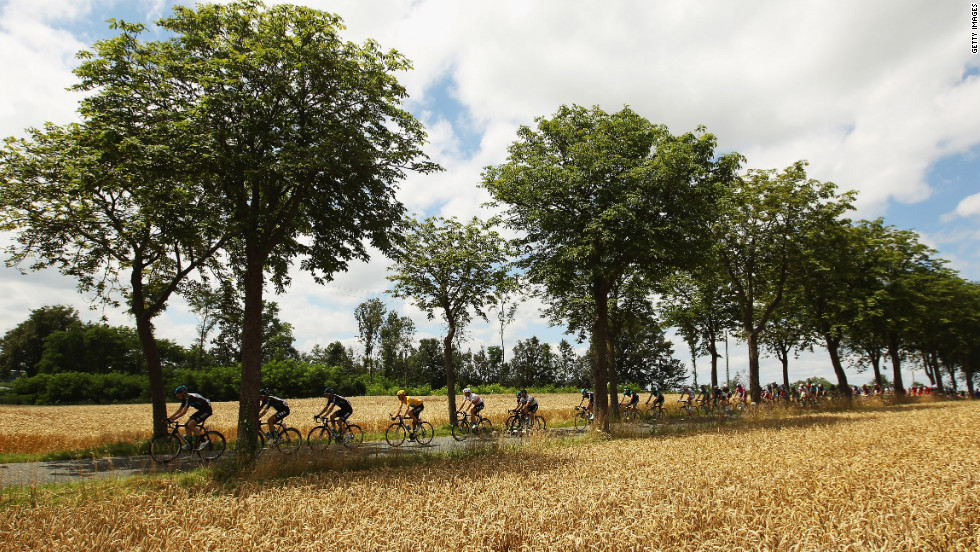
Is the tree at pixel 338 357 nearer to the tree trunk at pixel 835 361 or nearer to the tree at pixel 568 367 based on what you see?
the tree at pixel 568 367

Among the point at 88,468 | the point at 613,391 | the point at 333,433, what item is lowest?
the point at 88,468

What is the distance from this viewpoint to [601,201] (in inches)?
741

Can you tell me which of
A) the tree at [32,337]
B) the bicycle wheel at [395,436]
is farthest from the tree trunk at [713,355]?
the tree at [32,337]

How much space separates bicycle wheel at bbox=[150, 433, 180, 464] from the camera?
13094 millimetres

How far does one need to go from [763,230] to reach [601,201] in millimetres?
13503

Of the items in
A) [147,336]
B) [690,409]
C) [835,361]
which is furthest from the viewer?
[835,361]

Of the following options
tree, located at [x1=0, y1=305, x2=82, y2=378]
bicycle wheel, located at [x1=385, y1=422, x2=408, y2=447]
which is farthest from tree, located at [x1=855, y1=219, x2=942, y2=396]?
tree, located at [x1=0, y1=305, x2=82, y2=378]

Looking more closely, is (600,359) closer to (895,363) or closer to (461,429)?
(461,429)

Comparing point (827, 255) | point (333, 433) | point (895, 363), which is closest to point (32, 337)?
point (333, 433)

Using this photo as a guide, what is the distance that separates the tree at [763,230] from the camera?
26.1 metres

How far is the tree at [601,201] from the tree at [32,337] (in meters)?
90.7

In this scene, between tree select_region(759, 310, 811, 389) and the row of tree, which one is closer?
the row of tree

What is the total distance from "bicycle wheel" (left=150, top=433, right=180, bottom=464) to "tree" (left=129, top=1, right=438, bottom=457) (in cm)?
264

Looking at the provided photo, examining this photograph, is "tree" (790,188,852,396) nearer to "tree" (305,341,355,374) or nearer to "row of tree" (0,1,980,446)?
"row of tree" (0,1,980,446)
